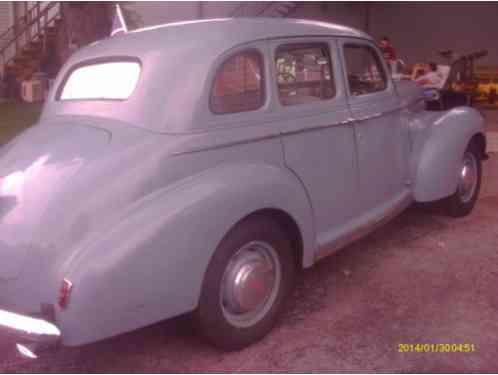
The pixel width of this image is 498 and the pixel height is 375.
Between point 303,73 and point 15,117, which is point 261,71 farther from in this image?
point 15,117

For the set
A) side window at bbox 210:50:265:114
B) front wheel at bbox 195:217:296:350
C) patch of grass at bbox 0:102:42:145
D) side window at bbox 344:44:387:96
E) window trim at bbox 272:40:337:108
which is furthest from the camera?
patch of grass at bbox 0:102:42:145

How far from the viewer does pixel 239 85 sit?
3266 millimetres

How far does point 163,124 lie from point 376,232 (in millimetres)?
2808

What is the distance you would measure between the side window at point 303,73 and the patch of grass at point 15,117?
19.9 ft

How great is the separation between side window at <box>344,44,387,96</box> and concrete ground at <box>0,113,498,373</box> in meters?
1.33

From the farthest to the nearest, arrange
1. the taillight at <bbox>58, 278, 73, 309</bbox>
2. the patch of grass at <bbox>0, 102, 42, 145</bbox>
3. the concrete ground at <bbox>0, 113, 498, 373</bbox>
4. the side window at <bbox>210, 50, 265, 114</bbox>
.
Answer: the patch of grass at <bbox>0, 102, 42, 145</bbox>
the side window at <bbox>210, 50, 265, 114</bbox>
the concrete ground at <bbox>0, 113, 498, 373</bbox>
the taillight at <bbox>58, 278, 73, 309</bbox>

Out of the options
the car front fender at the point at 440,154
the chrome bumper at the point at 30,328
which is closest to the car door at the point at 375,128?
the car front fender at the point at 440,154

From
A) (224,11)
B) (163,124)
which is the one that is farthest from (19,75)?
(163,124)

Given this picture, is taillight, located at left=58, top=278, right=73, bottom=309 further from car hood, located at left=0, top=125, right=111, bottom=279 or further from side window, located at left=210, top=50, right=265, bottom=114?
side window, located at left=210, top=50, right=265, bottom=114

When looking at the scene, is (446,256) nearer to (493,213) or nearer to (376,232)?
(376,232)

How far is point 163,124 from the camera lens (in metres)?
2.99

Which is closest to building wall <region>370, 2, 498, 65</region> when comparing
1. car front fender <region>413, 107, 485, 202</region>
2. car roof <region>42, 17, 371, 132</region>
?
car front fender <region>413, 107, 485, 202</region>

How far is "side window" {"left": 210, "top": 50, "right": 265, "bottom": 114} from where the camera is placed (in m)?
3.18
